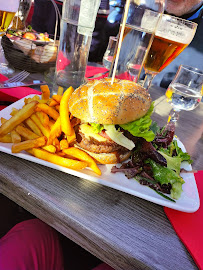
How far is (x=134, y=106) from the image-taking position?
1316 mm

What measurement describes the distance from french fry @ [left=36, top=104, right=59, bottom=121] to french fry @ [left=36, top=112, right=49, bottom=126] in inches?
0.9

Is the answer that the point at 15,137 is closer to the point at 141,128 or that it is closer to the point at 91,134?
the point at 91,134

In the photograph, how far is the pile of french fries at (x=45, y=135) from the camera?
3.57 ft

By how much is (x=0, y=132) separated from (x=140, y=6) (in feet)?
4.69

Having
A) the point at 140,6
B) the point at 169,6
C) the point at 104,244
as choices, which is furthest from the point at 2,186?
the point at 169,6

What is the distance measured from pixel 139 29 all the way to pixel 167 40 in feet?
0.81

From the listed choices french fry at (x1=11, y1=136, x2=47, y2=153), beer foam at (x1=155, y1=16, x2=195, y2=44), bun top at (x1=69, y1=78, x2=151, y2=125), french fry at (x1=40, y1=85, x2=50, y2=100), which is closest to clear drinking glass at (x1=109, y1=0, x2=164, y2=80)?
beer foam at (x1=155, y1=16, x2=195, y2=44)

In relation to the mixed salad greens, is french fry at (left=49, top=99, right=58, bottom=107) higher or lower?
higher

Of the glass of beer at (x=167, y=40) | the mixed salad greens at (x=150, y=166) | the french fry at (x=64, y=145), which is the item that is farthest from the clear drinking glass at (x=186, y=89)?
the french fry at (x=64, y=145)

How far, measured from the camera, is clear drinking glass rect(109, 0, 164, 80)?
1.79 meters

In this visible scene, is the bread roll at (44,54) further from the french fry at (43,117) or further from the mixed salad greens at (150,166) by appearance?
the mixed salad greens at (150,166)

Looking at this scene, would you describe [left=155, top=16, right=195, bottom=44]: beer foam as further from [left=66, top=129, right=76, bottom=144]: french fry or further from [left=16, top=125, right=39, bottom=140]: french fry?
[left=16, top=125, right=39, bottom=140]: french fry

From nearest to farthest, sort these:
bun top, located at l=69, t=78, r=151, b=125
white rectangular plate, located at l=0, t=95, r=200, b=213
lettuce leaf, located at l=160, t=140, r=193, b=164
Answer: white rectangular plate, located at l=0, t=95, r=200, b=213 < bun top, located at l=69, t=78, r=151, b=125 < lettuce leaf, located at l=160, t=140, r=193, b=164

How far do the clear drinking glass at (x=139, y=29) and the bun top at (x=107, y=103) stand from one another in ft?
2.02
